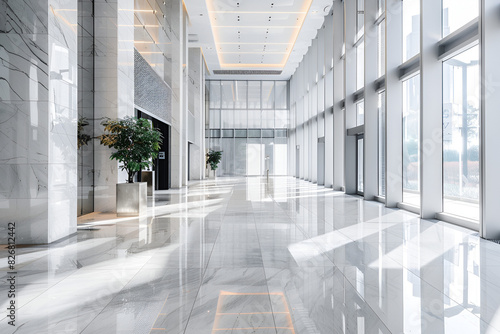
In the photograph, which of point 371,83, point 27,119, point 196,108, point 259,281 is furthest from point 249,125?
point 259,281

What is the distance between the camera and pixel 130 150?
874 cm

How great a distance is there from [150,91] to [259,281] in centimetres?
1081

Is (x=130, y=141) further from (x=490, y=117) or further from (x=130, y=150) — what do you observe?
(x=490, y=117)

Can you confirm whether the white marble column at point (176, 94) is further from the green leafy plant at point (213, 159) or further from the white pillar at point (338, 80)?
the green leafy plant at point (213, 159)

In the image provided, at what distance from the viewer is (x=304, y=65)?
25422 mm

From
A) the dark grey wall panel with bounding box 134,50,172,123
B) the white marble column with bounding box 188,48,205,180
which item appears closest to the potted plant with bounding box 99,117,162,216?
the dark grey wall panel with bounding box 134,50,172,123

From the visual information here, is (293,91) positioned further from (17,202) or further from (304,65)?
(17,202)

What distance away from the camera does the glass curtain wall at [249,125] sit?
113 feet

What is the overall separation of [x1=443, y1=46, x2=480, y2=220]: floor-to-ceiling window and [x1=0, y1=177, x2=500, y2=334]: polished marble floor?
986 millimetres

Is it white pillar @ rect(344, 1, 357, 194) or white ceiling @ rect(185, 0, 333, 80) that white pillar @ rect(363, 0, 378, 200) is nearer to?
white pillar @ rect(344, 1, 357, 194)

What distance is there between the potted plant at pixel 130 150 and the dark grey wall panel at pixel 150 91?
9.99 feet

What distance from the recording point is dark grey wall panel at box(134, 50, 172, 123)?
11.7 meters

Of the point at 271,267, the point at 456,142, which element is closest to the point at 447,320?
the point at 271,267

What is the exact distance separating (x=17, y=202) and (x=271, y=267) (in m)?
4.10
